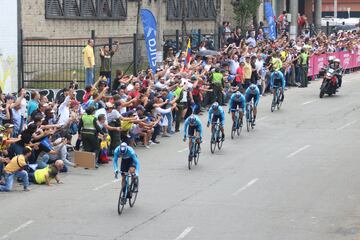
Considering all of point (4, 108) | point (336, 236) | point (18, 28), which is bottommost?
point (336, 236)

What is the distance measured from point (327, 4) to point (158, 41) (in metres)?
70.2

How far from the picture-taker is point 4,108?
2462cm

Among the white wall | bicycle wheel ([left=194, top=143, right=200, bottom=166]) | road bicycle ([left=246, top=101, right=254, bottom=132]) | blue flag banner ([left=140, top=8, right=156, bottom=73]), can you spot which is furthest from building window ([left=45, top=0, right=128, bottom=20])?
bicycle wheel ([left=194, top=143, right=200, bottom=166])

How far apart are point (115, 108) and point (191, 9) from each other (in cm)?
2737

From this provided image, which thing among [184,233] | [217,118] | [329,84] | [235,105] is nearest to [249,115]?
[235,105]

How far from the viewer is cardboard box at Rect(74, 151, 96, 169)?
969 inches

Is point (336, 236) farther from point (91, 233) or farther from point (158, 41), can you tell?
point (158, 41)

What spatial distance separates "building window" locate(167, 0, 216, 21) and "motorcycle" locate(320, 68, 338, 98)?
10710 millimetres

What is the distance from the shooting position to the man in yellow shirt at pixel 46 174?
74.0 ft

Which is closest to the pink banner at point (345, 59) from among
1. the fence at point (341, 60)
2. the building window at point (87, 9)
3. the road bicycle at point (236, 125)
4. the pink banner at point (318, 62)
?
the fence at point (341, 60)

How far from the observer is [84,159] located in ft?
81.3

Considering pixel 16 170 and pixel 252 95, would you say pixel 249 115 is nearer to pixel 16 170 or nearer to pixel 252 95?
pixel 252 95

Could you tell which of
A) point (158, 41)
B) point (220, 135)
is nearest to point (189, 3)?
point (158, 41)

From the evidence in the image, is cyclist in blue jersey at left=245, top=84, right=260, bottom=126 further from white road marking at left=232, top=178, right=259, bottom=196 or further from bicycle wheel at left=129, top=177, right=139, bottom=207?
bicycle wheel at left=129, top=177, right=139, bottom=207
